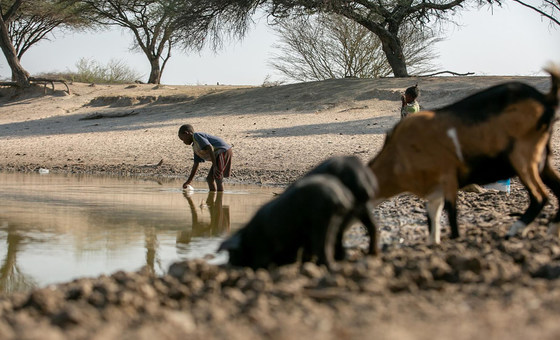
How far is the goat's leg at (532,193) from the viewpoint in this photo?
5934mm

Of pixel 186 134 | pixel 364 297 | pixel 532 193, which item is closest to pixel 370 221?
pixel 364 297

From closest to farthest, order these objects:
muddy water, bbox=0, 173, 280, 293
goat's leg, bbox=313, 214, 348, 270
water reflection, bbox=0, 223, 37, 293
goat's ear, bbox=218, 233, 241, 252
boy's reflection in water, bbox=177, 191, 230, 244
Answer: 1. goat's leg, bbox=313, 214, 348, 270
2. goat's ear, bbox=218, 233, 241, 252
3. water reflection, bbox=0, 223, 37, 293
4. muddy water, bbox=0, 173, 280, 293
5. boy's reflection in water, bbox=177, 191, 230, 244

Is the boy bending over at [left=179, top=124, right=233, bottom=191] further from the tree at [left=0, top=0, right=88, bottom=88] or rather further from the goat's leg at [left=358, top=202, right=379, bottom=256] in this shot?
the tree at [left=0, top=0, right=88, bottom=88]

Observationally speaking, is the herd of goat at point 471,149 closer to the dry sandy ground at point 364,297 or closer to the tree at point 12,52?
the dry sandy ground at point 364,297

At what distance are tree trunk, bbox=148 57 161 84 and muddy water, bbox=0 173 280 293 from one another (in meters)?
20.7

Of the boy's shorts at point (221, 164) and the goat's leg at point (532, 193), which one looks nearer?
the goat's leg at point (532, 193)

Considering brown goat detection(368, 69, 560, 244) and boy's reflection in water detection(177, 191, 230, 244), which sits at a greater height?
brown goat detection(368, 69, 560, 244)

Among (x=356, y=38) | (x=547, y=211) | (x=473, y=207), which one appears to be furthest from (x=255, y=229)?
(x=356, y=38)

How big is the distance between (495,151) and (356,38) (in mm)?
22549

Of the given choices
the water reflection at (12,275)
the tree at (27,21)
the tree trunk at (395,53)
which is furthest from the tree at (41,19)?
the water reflection at (12,275)

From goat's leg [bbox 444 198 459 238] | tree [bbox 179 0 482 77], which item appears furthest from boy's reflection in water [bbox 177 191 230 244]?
tree [bbox 179 0 482 77]

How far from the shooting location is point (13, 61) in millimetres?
30938

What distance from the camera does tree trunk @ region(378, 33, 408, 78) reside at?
79.1ft

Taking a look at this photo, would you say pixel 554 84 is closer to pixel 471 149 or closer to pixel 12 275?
pixel 471 149
